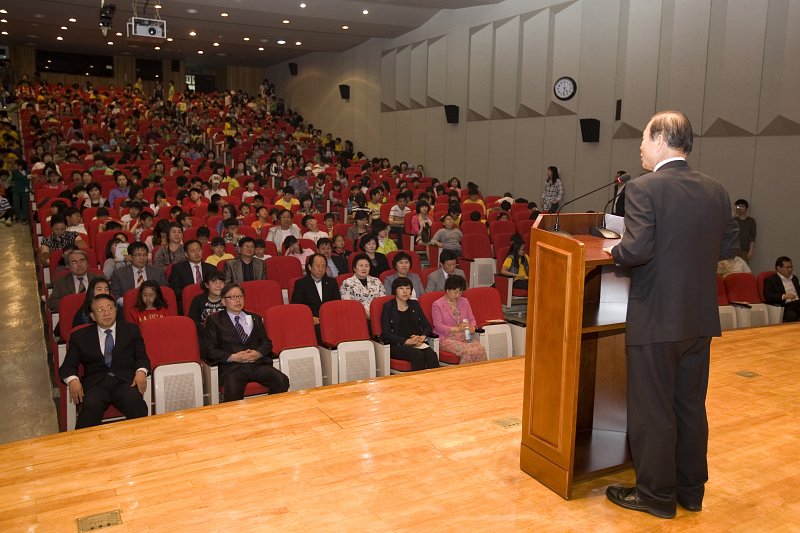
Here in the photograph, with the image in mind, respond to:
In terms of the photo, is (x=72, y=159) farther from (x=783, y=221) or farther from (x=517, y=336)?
(x=783, y=221)

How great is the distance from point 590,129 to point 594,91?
23.7 inches

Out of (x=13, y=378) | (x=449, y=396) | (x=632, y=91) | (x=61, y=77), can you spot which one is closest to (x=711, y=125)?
(x=632, y=91)

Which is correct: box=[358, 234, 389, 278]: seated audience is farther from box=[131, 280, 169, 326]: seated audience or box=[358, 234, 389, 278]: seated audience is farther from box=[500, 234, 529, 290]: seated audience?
box=[131, 280, 169, 326]: seated audience

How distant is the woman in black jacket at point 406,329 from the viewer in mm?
4652

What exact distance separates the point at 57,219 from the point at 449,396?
505 centimetres

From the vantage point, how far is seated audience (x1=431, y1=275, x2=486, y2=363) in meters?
4.79

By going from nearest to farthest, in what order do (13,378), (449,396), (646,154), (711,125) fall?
(646,154)
(449,396)
(13,378)
(711,125)

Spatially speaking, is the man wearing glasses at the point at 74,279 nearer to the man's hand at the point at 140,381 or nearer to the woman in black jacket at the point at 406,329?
the man's hand at the point at 140,381

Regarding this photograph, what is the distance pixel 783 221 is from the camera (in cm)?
775

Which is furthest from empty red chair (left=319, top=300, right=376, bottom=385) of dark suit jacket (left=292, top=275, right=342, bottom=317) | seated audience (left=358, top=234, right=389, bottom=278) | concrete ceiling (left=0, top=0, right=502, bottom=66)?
concrete ceiling (left=0, top=0, right=502, bottom=66)

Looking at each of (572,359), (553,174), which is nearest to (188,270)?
(572,359)

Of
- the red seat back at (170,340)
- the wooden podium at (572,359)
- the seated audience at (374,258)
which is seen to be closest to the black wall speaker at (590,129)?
the seated audience at (374,258)

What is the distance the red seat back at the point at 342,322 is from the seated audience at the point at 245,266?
5.09 ft

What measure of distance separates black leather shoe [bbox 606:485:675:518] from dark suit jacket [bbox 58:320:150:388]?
277cm
